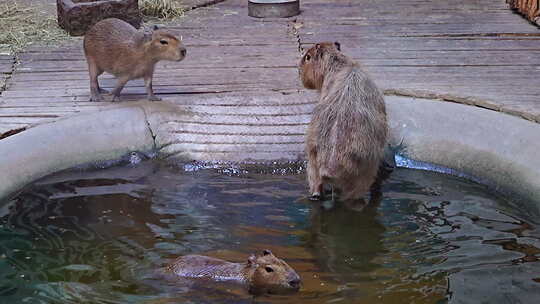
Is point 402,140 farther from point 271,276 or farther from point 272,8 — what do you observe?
point 272,8

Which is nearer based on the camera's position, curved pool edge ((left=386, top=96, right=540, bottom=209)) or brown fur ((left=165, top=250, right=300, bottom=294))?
brown fur ((left=165, top=250, right=300, bottom=294))

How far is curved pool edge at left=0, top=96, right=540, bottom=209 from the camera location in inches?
229

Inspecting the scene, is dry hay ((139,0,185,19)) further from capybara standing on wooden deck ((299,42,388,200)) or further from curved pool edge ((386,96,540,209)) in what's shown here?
capybara standing on wooden deck ((299,42,388,200))

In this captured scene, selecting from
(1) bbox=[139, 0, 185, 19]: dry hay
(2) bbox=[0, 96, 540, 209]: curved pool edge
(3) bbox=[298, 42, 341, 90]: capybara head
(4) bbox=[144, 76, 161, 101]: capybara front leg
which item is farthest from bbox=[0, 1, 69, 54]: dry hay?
(3) bbox=[298, 42, 341, 90]: capybara head

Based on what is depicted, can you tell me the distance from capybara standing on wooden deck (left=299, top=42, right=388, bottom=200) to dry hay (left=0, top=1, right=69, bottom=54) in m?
3.61

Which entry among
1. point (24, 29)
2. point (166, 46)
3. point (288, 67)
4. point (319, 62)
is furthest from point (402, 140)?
point (24, 29)

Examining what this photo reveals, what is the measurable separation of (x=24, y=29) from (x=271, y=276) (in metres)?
5.29

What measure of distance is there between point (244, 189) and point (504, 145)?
174cm

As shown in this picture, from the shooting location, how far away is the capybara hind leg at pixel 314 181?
568 centimetres

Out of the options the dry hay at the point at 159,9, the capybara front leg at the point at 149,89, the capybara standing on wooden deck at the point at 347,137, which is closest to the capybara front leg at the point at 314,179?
the capybara standing on wooden deck at the point at 347,137

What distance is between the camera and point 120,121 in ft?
21.3

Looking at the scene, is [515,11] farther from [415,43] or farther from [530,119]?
[530,119]

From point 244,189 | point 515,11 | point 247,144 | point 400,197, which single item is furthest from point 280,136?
point 515,11

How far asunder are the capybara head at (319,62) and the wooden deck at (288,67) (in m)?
0.44
